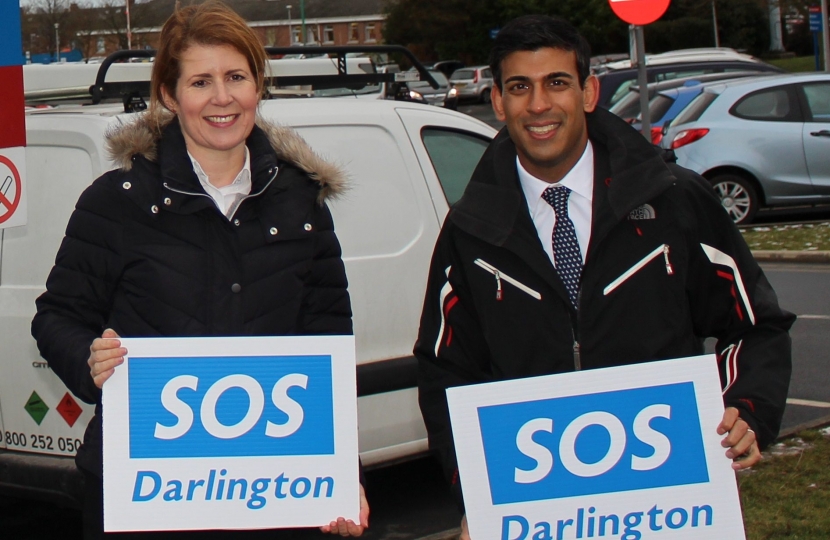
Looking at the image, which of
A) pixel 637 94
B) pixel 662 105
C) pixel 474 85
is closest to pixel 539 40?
pixel 662 105

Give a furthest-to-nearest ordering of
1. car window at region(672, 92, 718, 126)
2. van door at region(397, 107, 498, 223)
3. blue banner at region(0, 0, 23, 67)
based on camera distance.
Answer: car window at region(672, 92, 718, 126), van door at region(397, 107, 498, 223), blue banner at region(0, 0, 23, 67)

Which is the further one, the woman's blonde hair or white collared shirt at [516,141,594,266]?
the woman's blonde hair

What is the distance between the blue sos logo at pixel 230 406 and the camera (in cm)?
283

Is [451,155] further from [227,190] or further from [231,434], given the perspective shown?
[231,434]

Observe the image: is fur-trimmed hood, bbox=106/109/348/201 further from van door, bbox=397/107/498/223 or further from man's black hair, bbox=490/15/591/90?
van door, bbox=397/107/498/223

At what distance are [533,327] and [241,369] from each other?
0.69 meters

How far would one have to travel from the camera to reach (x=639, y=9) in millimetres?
10273

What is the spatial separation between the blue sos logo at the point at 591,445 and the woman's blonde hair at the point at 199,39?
40.0 inches

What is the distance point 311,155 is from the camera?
3.07 metres

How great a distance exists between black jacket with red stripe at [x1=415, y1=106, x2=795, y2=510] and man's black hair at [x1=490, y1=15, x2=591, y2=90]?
0.47 feet

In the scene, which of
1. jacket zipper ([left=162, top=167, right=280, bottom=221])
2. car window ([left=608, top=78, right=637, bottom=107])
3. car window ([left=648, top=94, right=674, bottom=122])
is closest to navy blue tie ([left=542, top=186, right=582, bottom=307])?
jacket zipper ([left=162, top=167, right=280, bottom=221])

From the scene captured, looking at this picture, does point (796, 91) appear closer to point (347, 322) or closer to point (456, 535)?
point (456, 535)

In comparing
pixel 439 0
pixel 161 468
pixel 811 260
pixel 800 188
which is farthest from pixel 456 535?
pixel 439 0

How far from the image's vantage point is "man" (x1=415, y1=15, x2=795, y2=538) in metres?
2.64
